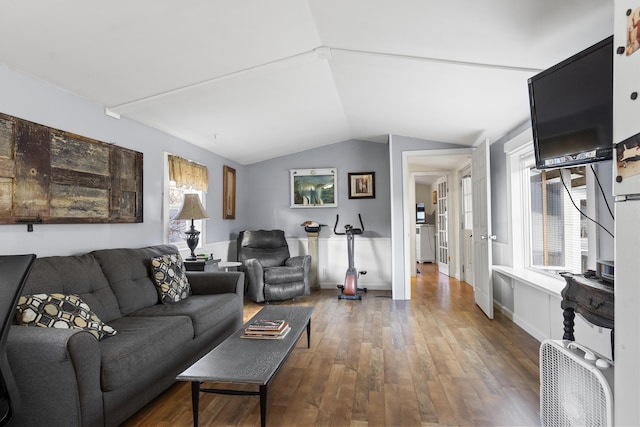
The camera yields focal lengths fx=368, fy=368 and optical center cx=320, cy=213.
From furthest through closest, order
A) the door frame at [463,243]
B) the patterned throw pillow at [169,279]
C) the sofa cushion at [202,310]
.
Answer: the door frame at [463,243] → the patterned throw pillow at [169,279] → the sofa cushion at [202,310]

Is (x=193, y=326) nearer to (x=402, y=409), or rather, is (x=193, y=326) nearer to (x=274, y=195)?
(x=402, y=409)

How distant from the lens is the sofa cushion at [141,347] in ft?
5.96

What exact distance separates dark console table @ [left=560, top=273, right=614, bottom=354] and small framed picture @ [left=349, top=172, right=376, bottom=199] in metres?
4.06

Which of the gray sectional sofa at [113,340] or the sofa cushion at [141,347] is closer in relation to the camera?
the gray sectional sofa at [113,340]

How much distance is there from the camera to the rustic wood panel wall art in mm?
2289

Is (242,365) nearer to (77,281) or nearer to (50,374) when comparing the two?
(50,374)

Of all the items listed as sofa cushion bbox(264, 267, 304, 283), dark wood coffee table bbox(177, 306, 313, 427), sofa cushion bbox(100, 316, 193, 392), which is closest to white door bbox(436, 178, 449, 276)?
sofa cushion bbox(264, 267, 304, 283)

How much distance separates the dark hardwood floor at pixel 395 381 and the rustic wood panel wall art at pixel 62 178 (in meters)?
1.49

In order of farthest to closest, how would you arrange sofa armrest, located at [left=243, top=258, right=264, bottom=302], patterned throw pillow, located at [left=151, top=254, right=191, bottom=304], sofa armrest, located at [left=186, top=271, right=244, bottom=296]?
sofa armrest, located at [left=243, top=258, right=264, bottom=302] → sofa armrest, located at [left=186, top=271, right=244, bottom=296] → patterned throw pillow, located at [left=151, top=254, right=191, bottom=304]

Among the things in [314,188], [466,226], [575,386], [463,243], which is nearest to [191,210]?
[314,188]

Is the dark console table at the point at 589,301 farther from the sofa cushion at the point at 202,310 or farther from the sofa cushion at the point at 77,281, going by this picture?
the sofa cushion at the point at 77,281

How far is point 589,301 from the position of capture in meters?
1.74

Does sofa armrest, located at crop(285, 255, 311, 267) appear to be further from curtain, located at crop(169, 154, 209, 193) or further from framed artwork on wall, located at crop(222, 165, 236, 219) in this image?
curtain, located at crop(169, 154, 209, 193)

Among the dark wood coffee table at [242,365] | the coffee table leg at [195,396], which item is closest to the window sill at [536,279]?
the dark wood coffee table at [242,365]
